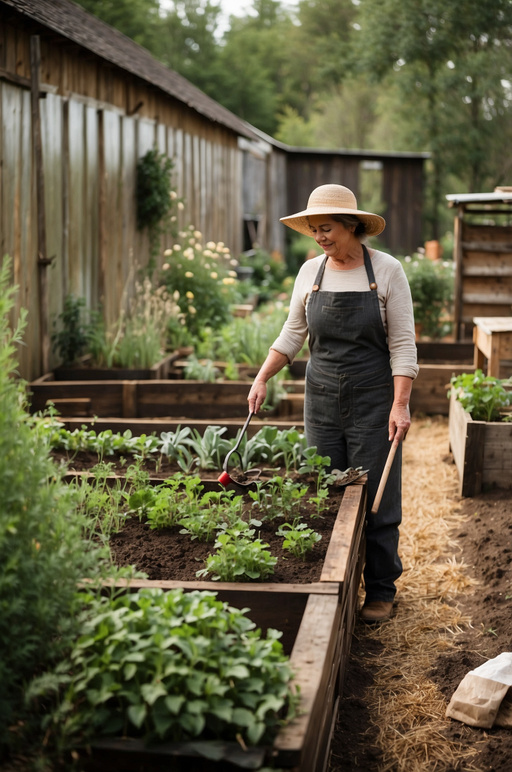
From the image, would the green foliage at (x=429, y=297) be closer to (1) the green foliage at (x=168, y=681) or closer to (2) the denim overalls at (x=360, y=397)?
(2) the denim overalls at (x=360, y=397)

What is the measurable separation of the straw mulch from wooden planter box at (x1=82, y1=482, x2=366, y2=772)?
155 mm

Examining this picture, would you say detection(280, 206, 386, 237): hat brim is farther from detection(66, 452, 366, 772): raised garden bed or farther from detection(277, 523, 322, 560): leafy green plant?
detection(277, 523, 322, 560): leafy green plant

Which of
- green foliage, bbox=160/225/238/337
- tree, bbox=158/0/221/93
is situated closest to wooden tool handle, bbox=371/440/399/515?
green foliage, bbox=160/225/238/337

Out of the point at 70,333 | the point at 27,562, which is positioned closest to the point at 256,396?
the point at 27,562

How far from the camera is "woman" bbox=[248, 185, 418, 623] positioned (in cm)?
402

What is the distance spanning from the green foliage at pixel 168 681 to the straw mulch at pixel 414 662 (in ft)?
3.01

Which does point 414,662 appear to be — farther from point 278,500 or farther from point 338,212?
point 338,212

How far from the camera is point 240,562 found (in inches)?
128

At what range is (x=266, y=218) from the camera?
2144 cm

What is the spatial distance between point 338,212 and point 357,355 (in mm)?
715

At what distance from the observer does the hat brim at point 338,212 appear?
3.93 metres

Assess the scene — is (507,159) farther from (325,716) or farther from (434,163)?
(325,716)

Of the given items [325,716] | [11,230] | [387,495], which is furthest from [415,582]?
[11,230]

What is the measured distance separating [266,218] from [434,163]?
802cm
